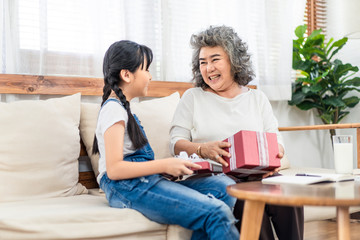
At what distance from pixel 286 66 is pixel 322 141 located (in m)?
0.82

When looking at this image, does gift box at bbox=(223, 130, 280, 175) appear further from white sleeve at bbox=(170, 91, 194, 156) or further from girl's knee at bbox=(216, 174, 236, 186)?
white sleeve at bbox=(170, 91, 194, 156)

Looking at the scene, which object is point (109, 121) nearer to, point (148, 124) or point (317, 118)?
point (148, 124)

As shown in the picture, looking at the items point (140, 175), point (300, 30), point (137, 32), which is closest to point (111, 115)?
point (140, 175)

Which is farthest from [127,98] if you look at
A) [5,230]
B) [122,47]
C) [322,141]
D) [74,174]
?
[322,141]

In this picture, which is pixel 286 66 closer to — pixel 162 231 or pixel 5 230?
pixel 162 231

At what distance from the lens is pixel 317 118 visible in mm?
3453

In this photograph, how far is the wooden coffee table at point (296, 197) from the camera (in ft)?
3.31

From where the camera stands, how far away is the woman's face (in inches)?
75.5

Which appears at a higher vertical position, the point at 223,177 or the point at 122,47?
the point at 122,47

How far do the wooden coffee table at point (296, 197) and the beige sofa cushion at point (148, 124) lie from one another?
76 centimetres

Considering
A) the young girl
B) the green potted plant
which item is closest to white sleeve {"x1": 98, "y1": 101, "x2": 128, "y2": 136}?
the young girl

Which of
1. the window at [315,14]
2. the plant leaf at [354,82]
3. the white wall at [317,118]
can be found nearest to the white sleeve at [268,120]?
the white wall at [317,118]

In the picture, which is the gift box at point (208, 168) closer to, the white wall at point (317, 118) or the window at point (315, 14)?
the white wall at point (317, 118)

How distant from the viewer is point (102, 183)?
4.96ft
